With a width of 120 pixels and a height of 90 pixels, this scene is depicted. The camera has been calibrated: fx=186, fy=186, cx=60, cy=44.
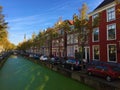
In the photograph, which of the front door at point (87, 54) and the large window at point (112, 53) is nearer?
the large window at point (112, 53)

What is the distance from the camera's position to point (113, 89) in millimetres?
16125

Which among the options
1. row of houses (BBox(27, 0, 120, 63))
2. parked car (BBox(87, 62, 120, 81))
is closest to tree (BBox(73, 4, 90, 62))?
row of houses (BBox(27, 0, 120, 63))

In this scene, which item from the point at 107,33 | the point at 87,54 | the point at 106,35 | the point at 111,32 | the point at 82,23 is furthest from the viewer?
the point at 87,54

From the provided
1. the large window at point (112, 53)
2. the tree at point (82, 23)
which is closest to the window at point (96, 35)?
the large window at point (112, 53)

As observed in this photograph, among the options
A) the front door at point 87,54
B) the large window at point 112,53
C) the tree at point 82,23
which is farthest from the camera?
the front door at point 87,54

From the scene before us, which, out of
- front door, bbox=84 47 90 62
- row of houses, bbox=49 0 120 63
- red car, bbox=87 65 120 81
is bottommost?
red car, bbox=87 65 120 81

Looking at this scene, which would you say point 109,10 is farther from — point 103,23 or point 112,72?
point 112,72

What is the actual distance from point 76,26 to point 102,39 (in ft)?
24.2

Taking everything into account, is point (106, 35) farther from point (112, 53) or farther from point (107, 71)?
point (107, 71)

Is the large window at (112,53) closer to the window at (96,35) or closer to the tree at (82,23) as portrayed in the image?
the window at (96,35)

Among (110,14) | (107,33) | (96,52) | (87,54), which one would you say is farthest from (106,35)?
(87,54)

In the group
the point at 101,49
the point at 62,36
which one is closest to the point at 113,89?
the point at 101,49

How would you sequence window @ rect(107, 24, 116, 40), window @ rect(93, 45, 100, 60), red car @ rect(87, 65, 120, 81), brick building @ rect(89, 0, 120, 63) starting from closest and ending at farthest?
red car @ rect(87, 65, 120, 81) → brick building @ rect(89, 0, 120, 63) → window @ rect(107, 24, 116, 40) → window @ rect(93, 45, 100, 60)

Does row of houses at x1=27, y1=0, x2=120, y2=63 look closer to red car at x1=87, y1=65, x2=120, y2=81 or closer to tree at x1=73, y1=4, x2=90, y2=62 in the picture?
tree at x1=73, y1=4, x2=90, y2=62
